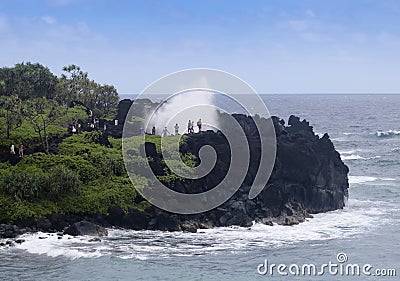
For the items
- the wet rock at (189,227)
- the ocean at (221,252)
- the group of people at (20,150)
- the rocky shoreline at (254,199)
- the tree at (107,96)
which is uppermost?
the tree at (107,96)

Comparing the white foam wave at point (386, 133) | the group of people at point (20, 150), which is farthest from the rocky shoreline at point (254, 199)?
the white foam wave at point (386, 133)

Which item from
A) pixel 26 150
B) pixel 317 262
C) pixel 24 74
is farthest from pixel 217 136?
pixel 24 74

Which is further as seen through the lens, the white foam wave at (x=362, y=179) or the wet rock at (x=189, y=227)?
the white foam wave at (x=362, y=179)

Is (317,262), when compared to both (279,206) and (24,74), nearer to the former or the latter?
(279,206)

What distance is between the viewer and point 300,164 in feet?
183

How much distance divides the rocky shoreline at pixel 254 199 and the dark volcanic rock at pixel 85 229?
0.08 metres

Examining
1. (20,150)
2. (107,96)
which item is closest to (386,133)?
(107,96)

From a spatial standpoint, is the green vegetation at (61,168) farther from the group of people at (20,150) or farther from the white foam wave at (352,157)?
the white foam wave at (352,157)

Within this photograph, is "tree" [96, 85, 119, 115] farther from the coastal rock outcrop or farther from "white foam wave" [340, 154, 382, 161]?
"white foam wave" [340, 154, 382, 161]

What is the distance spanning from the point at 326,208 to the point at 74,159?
24143 millimetres

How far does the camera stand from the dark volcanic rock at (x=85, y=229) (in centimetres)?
4206

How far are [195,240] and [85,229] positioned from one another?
27.0 feet

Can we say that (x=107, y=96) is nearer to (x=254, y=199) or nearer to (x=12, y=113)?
(x=12, y=113)

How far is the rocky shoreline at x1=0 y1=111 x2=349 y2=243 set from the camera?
4472 cm
